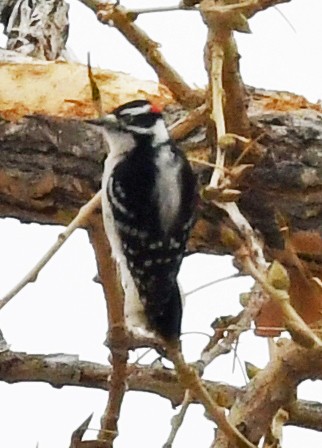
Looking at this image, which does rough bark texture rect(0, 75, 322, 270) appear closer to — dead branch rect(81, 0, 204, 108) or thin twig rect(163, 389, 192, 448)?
dead branch rect(81, 0, 204, 108)

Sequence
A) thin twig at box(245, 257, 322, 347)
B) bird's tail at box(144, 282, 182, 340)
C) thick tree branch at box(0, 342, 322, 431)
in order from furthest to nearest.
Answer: thick tree branch at box(0, 342, 322, 431), bird's tail at box(144, 282, 182, 340), thin twig at box(245, 257, 322, 347)

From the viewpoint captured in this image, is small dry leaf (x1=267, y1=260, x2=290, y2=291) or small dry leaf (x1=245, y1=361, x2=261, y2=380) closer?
small dry leaf (x1=267, y1=260, x2=290, y2=291)

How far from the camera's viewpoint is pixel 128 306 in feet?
2.69

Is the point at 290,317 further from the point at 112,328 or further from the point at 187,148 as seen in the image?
the point at 187,148

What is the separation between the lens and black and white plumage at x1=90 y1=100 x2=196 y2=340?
77cm

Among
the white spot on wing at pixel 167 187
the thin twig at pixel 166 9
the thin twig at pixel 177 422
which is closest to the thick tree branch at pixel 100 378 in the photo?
the thin twig at pixel 177 422

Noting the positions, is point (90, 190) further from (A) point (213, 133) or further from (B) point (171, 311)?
(B) point (171, 311)

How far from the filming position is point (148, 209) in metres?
0.78

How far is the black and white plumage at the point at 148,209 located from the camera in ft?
2.52

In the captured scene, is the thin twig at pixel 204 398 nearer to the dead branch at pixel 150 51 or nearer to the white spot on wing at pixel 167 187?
the white spot on wing at pixel 167 187

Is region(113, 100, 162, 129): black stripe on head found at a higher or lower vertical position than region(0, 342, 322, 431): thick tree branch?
higher

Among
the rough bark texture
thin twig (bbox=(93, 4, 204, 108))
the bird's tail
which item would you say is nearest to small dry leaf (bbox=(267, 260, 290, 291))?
the bird's tail

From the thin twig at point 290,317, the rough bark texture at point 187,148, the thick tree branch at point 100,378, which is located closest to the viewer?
the thin twig at point 290,317

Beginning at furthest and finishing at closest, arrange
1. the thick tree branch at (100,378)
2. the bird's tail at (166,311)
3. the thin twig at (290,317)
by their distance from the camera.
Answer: the thick tree branch at (100,378) < the bird's tail at (166,311) < the thin twig at (290,317)
